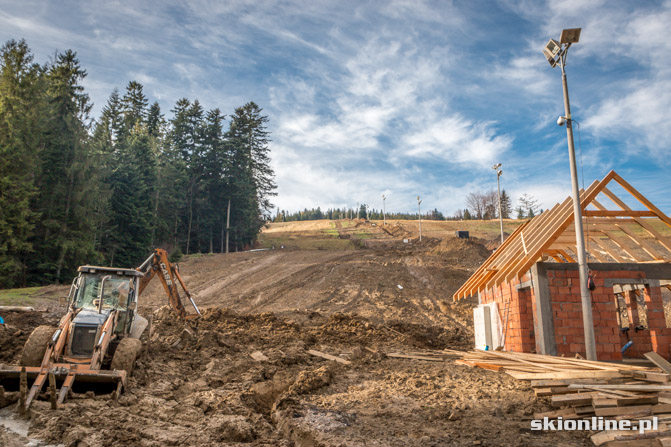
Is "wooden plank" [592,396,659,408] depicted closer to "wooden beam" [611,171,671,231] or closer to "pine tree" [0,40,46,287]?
"wooden beam" [611,171,671,231]

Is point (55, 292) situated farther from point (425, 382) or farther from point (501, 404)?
point (501, 404)

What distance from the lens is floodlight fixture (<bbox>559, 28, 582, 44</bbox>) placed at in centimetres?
1086

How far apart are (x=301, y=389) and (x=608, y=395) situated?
5.66 meters

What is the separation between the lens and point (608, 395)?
23.4 ft

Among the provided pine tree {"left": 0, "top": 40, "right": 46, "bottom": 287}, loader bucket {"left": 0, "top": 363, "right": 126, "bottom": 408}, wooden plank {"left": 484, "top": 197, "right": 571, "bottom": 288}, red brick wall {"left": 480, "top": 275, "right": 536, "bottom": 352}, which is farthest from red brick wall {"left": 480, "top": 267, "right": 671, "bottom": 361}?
pine tree {"left": 0, "top": 40, "right": 46, "bottom": 287}

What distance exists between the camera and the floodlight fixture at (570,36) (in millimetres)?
10859

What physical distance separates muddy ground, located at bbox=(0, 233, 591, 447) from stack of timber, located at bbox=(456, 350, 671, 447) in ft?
1.15

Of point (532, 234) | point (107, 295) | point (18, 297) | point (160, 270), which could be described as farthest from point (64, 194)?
point (532, 234)

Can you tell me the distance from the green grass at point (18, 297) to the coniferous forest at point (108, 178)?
2480 millimetres

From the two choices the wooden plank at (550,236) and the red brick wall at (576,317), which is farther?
the red brick wall at (576,317)

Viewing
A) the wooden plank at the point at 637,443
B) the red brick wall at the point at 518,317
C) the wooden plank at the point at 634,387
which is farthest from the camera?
the red brick wall at the point at 518,317

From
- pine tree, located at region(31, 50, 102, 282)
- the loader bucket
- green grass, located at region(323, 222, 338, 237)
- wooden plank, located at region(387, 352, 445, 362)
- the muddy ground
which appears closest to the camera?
the muddy ground

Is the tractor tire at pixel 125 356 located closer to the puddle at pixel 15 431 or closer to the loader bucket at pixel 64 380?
the loader bucket at pixel 64 380

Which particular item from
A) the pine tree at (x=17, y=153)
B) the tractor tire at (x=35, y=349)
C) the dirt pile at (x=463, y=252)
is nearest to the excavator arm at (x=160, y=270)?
the tractor tire at (x=35, y=349)
